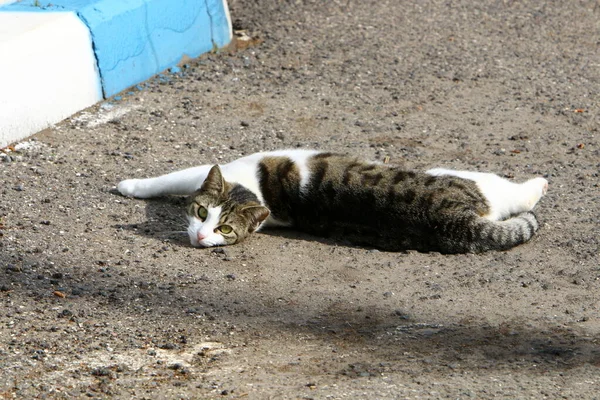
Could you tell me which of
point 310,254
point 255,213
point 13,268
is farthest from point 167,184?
point 13,268

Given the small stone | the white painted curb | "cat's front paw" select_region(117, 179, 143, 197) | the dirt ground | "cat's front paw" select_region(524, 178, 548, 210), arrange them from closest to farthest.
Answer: the dirt ground
the small stone
"cat's front paw" select_region(524, 178, 548, 210)
"cat's front paw" select_region(117, 179, 143, 197)
the white painted curb

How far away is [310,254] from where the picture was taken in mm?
5094

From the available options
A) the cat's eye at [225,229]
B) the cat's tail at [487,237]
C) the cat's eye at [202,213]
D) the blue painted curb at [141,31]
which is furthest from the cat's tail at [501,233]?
the blue painted curb at [141,31]

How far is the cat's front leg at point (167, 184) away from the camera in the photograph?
5.51 meters

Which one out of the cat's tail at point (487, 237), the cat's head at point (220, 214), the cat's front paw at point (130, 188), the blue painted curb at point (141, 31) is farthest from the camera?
the blue painted curb at point (141, 31)

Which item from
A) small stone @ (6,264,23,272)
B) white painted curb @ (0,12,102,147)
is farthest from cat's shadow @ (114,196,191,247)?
white painted curb @ (0,12,102,147)

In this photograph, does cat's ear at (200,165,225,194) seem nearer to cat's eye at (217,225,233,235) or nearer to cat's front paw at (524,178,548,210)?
cat's eye at (217,225,233,235)

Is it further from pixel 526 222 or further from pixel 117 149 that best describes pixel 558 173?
pixel 117 149

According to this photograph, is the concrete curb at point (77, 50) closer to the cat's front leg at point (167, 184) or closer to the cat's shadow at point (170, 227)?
the cat's front leg at point (167, 184)

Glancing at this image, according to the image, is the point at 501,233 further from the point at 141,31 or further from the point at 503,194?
the point at 141,31

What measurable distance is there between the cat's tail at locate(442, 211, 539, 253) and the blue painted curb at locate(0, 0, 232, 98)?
3.29 m

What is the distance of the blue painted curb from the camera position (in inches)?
270

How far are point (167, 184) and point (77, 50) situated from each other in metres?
1.68

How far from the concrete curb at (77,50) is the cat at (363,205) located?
4.98ft
